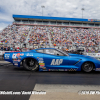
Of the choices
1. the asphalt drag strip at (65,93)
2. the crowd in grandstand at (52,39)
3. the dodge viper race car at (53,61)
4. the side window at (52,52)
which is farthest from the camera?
the crowd in grandstand at (52,39)

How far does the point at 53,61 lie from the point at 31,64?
1.14 metres

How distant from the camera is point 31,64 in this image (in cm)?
496

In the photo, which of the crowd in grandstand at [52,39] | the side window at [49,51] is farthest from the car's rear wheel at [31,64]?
the crowd in grandstand at [52,39]

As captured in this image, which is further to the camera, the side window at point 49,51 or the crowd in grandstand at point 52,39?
the crowd in grandstand at point 52,39

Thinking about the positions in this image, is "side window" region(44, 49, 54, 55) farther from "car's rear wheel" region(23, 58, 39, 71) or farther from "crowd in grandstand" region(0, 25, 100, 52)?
"crowd in grandstand" region(0, 25, 100, 52)

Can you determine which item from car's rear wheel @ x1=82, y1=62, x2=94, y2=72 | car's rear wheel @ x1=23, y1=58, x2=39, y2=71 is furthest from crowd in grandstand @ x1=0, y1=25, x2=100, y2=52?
car's rear wheel @ x1=23, y1=58, x2=39, y2=71

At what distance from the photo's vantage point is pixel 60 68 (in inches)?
184

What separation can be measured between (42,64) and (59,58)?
34.1 inches

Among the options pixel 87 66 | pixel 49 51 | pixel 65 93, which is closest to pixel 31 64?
pixel 49 51

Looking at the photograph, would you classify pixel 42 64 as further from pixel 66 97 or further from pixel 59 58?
pixel 66 97

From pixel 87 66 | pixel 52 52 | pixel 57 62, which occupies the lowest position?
pixel 87 66

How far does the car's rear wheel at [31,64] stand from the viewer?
4.89 m

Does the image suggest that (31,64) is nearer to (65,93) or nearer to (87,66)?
(65,93)

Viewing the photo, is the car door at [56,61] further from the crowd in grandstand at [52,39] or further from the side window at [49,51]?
the crowd in grandstand at [52,39]
